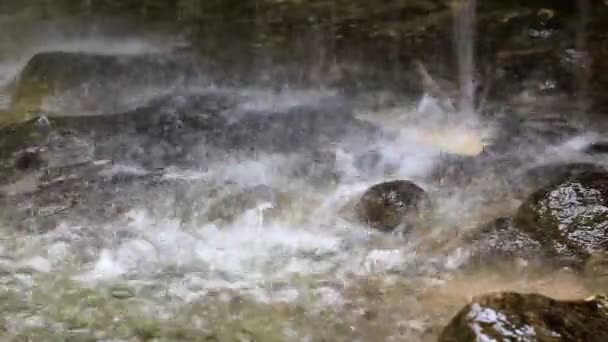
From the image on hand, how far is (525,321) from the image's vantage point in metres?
2.45

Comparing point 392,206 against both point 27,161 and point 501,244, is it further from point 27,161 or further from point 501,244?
point 27,161

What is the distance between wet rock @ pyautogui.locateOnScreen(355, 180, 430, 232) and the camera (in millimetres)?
3652

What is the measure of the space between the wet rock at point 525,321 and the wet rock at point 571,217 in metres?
0.65

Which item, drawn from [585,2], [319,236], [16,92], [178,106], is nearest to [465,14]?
[585,2]

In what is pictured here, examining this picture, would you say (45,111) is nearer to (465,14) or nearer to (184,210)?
(184,210)

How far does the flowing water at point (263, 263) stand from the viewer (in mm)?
3010

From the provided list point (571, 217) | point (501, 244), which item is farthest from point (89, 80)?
point (571, 217)

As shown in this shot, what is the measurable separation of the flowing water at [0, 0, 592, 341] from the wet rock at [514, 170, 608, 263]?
0.57 feet

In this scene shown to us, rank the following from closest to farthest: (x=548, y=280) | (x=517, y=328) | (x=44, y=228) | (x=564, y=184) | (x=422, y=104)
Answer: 1. (x=517, y=328)
2. (x=548, y=280)
3. (x=564, y=184)
4. (x=44, y=228)
5. (x=422, y=104)

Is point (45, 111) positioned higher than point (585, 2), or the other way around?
point (585, 2)

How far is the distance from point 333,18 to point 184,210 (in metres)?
2.65

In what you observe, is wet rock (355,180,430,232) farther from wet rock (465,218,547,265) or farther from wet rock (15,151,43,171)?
wet rock (15,151,43,171)

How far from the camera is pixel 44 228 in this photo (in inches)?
148

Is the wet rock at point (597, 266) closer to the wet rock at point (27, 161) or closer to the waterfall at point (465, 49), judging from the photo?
the waterfall at point (465, 49)
